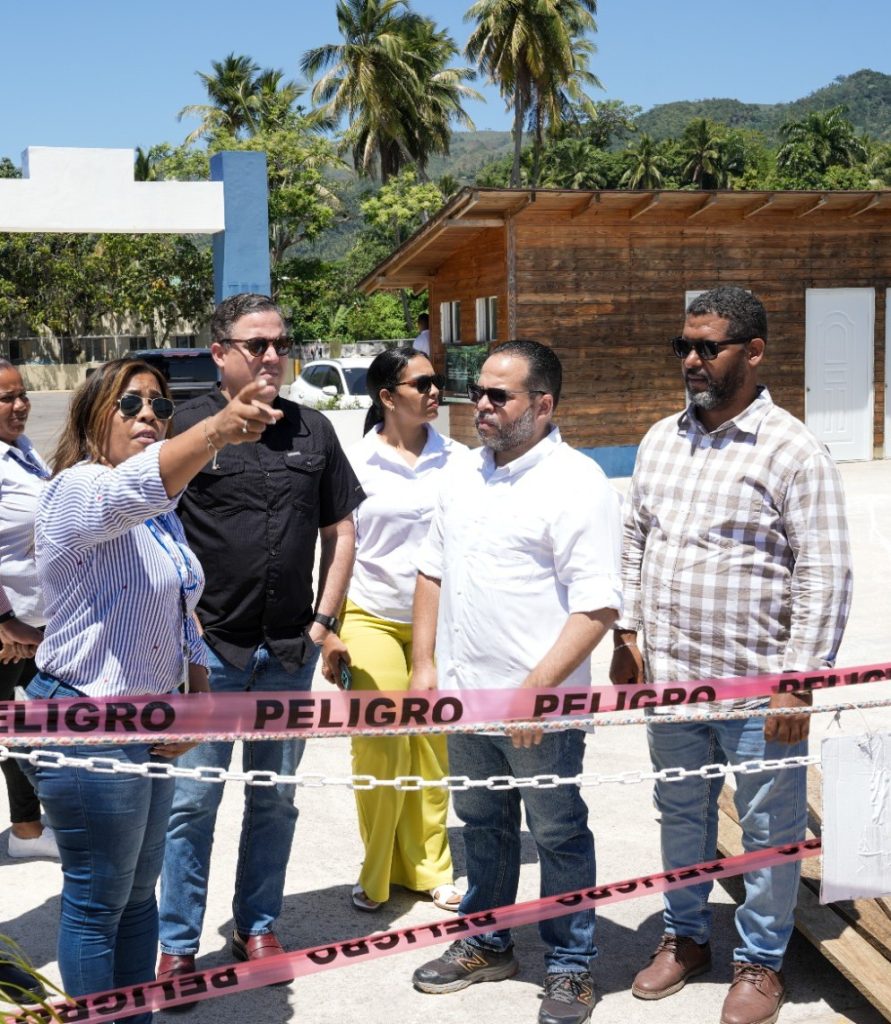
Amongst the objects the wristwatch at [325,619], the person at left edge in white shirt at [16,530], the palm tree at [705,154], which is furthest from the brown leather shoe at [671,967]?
the palm tree at [705,154]

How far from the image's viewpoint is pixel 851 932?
3543 mm

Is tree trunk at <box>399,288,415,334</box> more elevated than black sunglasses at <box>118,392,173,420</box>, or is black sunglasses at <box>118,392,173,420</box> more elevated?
tree trunk at <box>399,288,415,334</box>

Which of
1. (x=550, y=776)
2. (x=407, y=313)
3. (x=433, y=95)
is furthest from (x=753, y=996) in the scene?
(x=433, y=95)

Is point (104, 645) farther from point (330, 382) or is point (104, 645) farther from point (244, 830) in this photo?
point (330, 382)

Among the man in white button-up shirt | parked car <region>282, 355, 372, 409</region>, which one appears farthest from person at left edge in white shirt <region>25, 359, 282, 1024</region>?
parked car <region>282, 355, 372, 409</region>

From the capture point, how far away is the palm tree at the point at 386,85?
48.9 m

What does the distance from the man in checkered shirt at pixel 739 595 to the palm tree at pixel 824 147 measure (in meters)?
76.5

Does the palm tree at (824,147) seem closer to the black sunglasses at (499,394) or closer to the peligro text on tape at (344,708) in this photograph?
the black sunglasses at (499,394)

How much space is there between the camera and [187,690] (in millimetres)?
3217

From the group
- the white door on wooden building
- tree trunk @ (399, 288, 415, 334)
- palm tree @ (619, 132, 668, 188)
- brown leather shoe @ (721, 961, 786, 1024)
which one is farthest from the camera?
palm tree @ (619, 132, 668, 188)

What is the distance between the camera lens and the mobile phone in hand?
4.18 meters

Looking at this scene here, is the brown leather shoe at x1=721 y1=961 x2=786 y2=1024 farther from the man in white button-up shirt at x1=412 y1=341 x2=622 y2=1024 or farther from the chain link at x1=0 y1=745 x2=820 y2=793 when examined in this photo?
the chain link at x1=0 y1=745 x2=820 y2=793

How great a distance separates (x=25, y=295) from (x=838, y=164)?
51770 mm

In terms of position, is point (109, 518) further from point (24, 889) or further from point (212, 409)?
point (24, 889)
